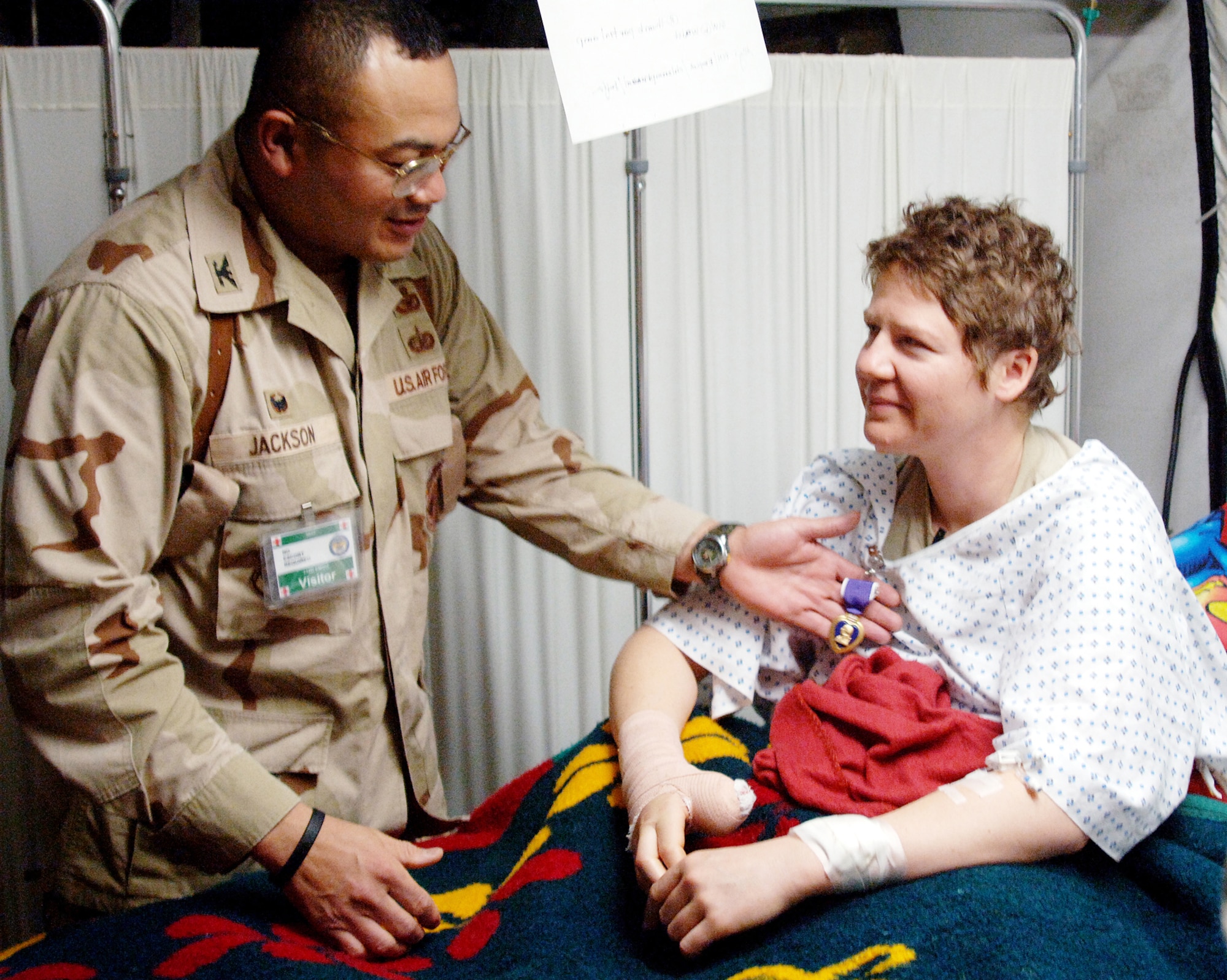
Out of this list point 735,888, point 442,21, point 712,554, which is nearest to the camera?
point 735,888

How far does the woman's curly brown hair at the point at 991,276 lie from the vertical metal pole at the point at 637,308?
0.59 metres

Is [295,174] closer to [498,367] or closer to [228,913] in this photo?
[498,367]

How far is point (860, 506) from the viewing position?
1.58 metres

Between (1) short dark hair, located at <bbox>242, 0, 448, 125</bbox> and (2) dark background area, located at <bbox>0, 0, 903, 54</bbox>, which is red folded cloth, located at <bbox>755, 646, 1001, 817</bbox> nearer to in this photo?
(1) short dark hair, located at <bbox>242, 0, 448, 125</bbox>

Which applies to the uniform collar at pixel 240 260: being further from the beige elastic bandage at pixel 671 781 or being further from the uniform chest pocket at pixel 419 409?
the beige elastic bandage at pixel 671 781

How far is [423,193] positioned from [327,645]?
62 centimetres

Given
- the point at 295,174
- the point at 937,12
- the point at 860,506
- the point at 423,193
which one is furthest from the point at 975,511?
the point at 937,12

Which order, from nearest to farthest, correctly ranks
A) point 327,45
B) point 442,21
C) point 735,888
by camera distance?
point 735,888 < point 327,45 < point 442,21

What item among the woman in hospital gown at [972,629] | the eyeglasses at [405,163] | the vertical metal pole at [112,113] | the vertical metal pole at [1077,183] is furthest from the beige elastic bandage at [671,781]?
the vertical metal pole at [112,113]

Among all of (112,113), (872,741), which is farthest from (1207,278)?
(112,113)

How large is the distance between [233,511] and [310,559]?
0.38 ft

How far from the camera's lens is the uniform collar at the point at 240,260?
1.36 meters

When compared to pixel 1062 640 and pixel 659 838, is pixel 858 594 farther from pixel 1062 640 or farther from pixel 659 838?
pixel 659 838

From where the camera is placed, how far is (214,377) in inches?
53.4
